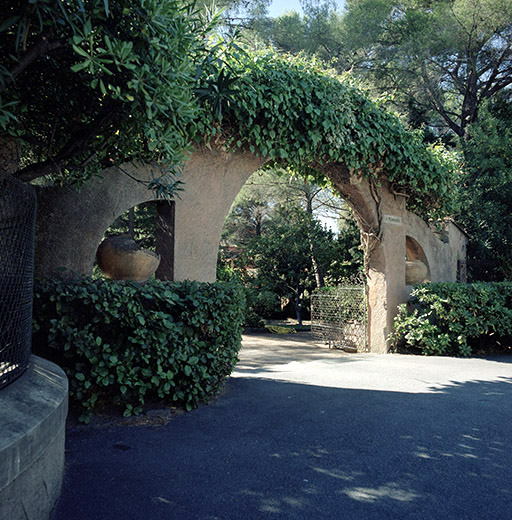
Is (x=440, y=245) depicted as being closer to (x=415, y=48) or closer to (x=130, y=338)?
(x=130, y=338)

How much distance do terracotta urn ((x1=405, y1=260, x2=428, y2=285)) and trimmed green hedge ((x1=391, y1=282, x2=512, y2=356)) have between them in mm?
940

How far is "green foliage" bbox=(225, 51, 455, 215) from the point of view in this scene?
5.48m

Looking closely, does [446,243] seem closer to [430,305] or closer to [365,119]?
[430,305]

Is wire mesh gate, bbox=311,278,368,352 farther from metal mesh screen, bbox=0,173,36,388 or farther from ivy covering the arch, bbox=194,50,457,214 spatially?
metal mesh screen, bbox=0,173,36,388

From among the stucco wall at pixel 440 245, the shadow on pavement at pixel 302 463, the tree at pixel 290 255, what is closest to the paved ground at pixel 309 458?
the shadow on pavement at pixel 302 463

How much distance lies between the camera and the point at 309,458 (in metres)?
3.26

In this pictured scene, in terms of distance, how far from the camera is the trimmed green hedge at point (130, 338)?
3775 mm

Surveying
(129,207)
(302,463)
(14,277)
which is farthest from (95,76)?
(302,463)

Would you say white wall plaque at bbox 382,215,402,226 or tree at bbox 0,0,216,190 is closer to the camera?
tree at bbox 0,0,216,190

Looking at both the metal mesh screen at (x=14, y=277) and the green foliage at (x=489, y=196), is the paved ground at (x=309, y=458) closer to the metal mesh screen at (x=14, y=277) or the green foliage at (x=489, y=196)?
the metal mesh screen at (x=14, y=277)

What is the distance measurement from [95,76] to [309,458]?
301 centimetres

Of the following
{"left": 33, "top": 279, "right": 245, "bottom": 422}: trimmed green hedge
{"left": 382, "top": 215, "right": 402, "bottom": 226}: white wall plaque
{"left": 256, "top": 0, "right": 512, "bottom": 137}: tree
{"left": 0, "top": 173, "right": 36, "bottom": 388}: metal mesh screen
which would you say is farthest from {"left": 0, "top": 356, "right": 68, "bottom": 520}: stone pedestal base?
{"left": 256, "top": 0, "right": 512, "bottom": 137}: tree

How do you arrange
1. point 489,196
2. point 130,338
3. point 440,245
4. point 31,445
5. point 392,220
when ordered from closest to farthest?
point 31,445, point 130,338, point 392,220, point 440,245, point 489,196

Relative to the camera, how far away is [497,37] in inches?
595
